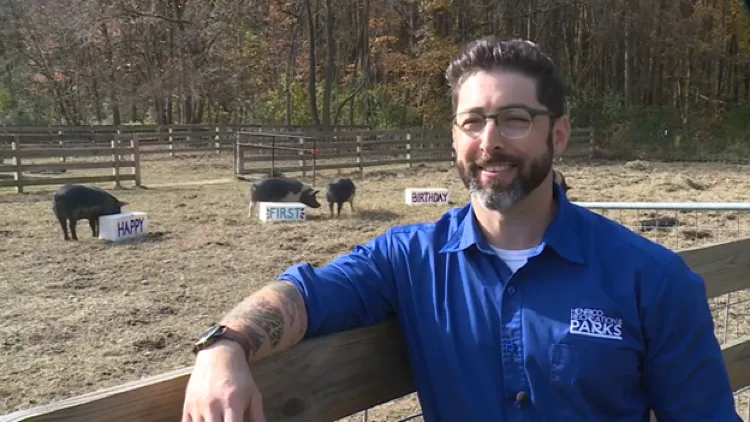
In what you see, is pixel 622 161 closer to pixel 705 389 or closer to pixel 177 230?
pixel 177 230

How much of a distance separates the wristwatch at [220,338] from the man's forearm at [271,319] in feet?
0.04

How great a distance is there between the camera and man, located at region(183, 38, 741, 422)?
5.51 ft

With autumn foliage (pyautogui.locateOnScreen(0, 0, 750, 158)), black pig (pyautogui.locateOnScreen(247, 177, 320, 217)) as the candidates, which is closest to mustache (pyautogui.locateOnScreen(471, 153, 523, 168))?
black pig (pyautogui.locateOnScreen(247, 177, 320, 217))

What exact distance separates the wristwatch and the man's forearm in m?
0.01

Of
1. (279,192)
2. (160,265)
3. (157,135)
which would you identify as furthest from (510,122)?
(157,135)

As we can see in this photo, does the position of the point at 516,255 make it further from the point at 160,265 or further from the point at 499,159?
the point at 160,265

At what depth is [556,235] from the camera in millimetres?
1815

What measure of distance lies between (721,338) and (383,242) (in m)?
4.14

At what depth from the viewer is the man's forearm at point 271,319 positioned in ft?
5.02

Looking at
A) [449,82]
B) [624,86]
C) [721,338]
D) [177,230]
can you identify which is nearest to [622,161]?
[624,86]

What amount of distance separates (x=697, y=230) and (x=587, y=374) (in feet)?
24.5

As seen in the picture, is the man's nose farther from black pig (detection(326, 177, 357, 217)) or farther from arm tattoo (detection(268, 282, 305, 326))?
black pig (detection(326, 177, 357, 217))

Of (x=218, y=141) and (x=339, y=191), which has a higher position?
(x=218, y=141)

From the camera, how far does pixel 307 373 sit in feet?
5.35
